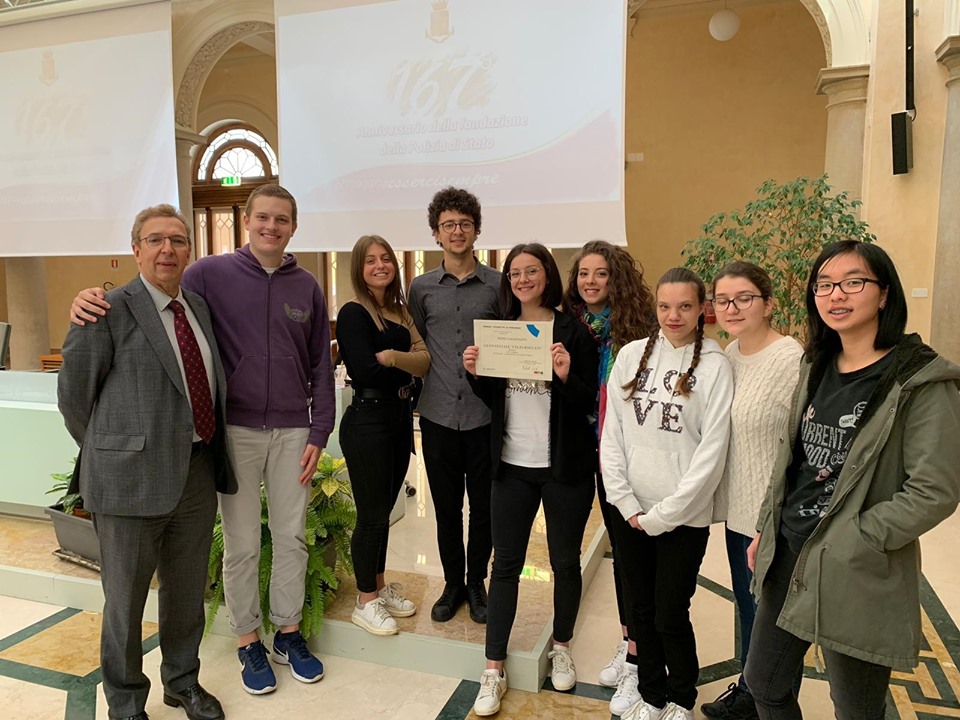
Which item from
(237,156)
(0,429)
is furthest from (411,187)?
(237,156)

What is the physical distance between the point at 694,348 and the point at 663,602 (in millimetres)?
731

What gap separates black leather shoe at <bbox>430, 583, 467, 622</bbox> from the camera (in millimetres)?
2663

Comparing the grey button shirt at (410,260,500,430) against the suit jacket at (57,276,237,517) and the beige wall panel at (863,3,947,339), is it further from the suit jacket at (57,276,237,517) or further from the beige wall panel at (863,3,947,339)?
the beige wall panel at (863,3,947,339)

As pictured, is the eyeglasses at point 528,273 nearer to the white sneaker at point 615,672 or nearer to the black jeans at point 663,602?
the black jeans at point 663,602

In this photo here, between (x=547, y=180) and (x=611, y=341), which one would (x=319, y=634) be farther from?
(x=547, y=180)

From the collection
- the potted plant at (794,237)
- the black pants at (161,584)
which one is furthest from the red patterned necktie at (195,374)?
the potted plant at (794,237)

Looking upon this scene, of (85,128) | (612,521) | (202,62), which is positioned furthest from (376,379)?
(202,62)

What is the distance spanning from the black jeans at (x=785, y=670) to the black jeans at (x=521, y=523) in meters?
0.65

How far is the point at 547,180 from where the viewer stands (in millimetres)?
5184

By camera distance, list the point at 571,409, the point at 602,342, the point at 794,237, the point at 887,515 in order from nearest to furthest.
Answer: the point at 887,515
the point at 571,409
the point at 602,342
the point at 794,237

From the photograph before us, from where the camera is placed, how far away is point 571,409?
2125 millimetres

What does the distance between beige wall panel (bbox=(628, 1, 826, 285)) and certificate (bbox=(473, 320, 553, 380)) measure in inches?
280

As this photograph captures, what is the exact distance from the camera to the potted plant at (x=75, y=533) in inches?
131

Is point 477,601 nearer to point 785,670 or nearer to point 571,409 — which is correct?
point 571,409
